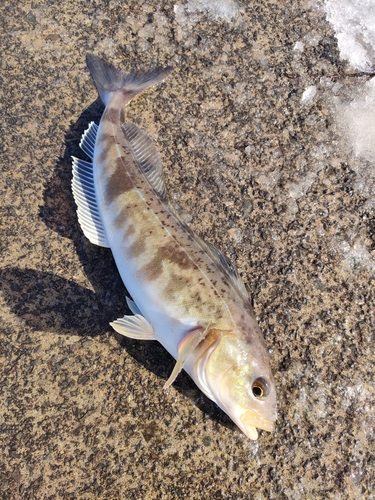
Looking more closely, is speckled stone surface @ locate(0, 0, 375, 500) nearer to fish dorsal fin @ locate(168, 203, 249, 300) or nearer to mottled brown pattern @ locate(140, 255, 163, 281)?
fish dorsal fin @ locate(168, 203, 249, 300)

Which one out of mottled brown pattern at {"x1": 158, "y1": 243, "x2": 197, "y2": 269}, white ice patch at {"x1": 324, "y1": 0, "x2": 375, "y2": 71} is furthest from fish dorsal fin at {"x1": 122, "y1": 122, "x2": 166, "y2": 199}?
white ice patch at {"x1": 324, "y1": 0, "x2": 375, "y2": 71}

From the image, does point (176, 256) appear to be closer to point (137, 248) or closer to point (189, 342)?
point (137, 248)

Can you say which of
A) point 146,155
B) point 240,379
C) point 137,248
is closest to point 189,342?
point 240,379

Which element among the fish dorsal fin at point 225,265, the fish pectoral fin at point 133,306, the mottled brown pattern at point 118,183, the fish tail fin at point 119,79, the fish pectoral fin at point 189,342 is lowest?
the fish pectoral fin at point 133,306

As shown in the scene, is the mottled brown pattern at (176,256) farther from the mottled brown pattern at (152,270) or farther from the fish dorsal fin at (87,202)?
the fish dorsal fin at (87,202)

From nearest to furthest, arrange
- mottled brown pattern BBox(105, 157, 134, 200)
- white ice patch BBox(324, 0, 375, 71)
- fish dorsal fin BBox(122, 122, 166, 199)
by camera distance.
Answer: mottled brown pattern BBox(105, 157, 134, 200)
fish dorsal fin BBox(122, 122, 166, 199)
white ice patch BBox(324, 0, 375, 71)

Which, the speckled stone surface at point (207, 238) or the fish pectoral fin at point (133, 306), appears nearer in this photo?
the speckled stone surface at point (207, 238)

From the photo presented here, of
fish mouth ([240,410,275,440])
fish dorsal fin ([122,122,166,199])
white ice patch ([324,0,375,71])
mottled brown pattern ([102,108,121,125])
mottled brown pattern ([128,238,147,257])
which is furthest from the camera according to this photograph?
white ice patch ([324,0,375,71])

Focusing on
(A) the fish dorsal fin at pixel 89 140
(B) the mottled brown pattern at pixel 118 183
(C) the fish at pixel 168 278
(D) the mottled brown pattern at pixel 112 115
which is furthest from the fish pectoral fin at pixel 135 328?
(D) the mottled brown pattern at pixel 112 115
